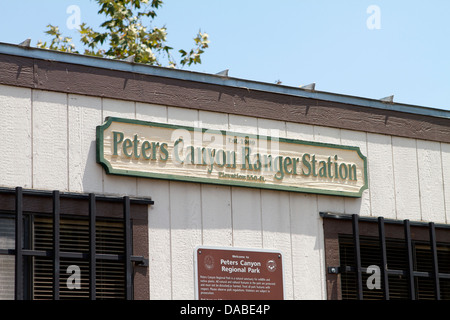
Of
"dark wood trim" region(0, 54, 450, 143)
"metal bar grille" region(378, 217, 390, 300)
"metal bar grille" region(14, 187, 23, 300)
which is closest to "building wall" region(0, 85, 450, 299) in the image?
"dark wood trim" region(0, 54, 450, 143)

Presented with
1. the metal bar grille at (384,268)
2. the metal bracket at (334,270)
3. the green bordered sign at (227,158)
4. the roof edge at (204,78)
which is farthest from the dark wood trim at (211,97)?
the metal bracket at (334,270)

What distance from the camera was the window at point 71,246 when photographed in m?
9.74

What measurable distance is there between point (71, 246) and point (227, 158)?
229 centimetres

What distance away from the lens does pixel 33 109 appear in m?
10.2

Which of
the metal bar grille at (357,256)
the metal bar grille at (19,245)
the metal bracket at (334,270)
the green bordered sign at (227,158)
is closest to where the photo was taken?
the metal bar grille at (19,245)

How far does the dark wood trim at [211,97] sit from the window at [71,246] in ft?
4.18

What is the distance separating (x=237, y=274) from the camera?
36.0 feet

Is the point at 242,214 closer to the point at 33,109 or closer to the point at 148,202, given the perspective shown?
the point at 148,202

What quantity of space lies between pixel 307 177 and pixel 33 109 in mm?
3644

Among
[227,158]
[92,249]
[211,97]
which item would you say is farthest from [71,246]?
[211,97]

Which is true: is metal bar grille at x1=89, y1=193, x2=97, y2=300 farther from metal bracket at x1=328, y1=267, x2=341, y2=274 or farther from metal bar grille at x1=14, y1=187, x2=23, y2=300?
metal bracket at x1=328, y1=267, x2=341, y2=274

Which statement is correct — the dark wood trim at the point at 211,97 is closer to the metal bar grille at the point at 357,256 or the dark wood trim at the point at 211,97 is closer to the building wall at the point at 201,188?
the building wall at the point at 201,188

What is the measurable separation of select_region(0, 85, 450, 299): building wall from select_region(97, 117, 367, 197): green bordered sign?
0.11m

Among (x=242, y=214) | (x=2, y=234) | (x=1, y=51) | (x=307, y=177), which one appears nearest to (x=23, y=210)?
(x=2, y=234)
